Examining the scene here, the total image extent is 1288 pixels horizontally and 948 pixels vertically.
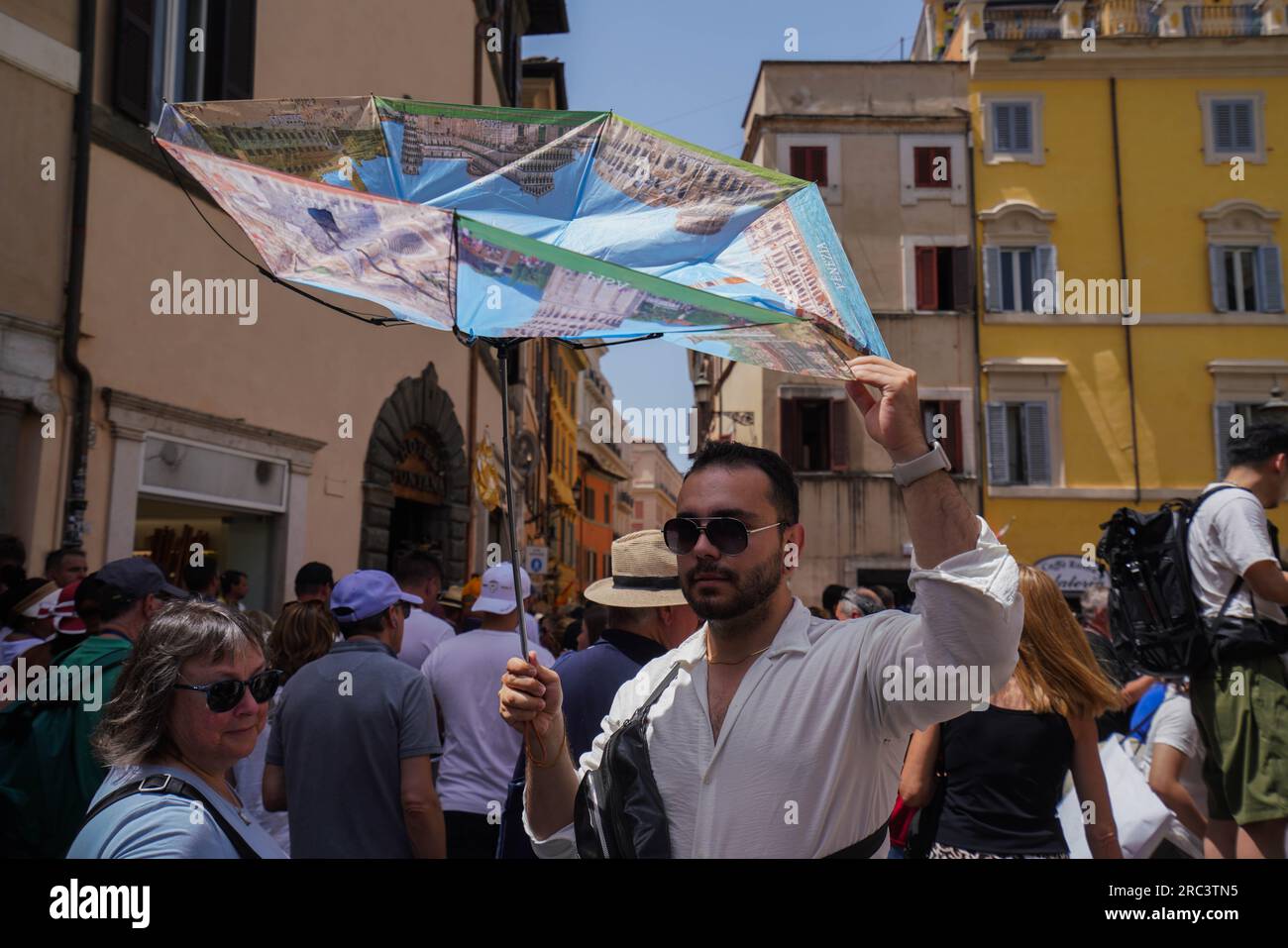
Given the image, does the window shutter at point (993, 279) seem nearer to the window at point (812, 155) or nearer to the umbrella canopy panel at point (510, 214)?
the window at point (812, 155)

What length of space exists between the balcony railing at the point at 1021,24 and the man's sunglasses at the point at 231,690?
91.3ft

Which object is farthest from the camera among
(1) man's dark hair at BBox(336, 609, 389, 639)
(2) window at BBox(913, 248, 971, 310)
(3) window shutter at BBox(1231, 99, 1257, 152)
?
(3) window shutter at BBox(1231, 99, 1257, 152)

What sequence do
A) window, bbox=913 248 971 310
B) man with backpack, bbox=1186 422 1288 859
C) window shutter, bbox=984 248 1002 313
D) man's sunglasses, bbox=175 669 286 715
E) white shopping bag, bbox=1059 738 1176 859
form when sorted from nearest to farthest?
man's sunglasses, bbox=175 669 286 715 < man with backpack, bbox=1186 422 1288 859 < white shopping bag, bbox=1059 738 1176 859 < window, bbox=913 248 971 310 < window shutter, bbox=984 248 1002 313

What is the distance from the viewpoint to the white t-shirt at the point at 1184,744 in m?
4.90

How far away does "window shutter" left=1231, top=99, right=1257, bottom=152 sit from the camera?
1046 inches

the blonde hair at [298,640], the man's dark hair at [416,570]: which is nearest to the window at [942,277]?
the man's dark hair at [416,570]

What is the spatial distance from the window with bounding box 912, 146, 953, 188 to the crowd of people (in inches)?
849

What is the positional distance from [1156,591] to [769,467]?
8.86ft

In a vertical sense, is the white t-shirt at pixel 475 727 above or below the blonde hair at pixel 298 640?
below

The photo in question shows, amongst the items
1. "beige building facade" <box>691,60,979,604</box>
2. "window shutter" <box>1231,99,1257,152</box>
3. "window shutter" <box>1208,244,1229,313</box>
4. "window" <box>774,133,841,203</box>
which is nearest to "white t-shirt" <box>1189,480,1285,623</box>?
"beige building facade" <box>691,60,979,604</box>

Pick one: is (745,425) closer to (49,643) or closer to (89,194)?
(89,194)
